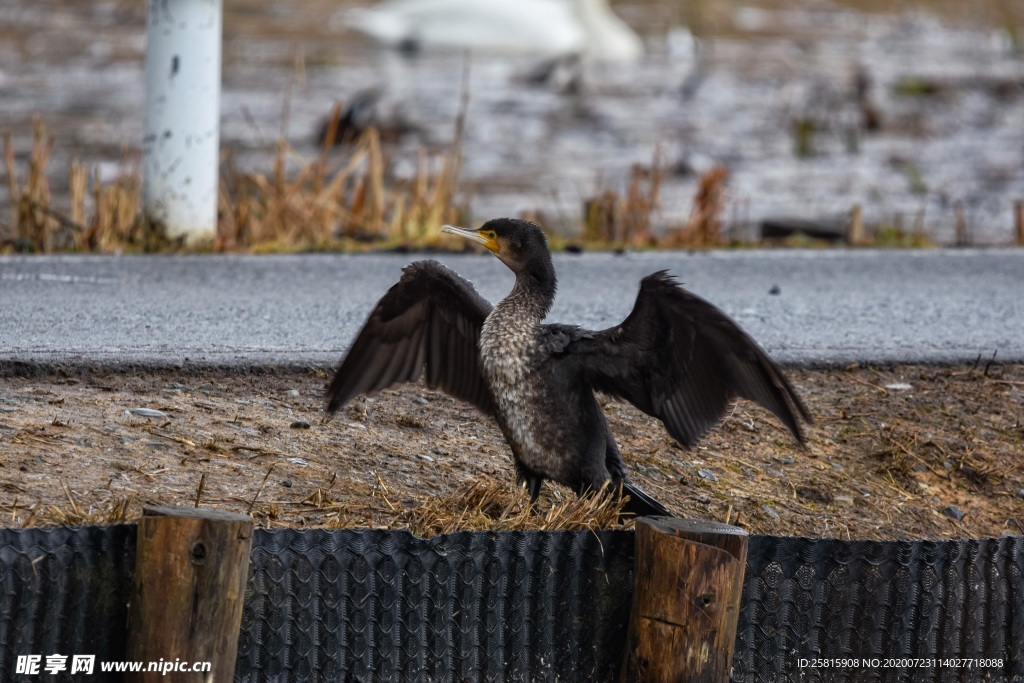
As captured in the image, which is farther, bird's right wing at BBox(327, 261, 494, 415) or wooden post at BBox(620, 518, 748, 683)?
bird's right wing at BBox(327, 261, 494, 415)

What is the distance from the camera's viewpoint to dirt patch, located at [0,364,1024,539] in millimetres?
3828

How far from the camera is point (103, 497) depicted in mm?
3678

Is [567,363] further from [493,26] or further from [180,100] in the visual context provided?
[493,26]

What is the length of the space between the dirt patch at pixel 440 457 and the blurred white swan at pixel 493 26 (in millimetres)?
19967

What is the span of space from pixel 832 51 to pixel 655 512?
22.3 meters

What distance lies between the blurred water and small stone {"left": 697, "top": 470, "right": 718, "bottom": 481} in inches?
208

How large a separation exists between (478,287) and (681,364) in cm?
303

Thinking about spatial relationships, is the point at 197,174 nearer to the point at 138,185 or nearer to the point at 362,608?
the point at 138,185

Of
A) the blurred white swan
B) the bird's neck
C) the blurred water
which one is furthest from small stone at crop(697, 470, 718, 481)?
the blurred white swan

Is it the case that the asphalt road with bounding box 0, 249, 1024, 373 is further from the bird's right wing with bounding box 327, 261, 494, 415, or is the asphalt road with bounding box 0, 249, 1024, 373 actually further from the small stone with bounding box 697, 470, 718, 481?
the small stone with bounding box 697, 470, 718, 481

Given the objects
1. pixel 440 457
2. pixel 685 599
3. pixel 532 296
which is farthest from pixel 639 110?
pixel 685 599

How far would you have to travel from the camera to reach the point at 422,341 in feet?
14.1

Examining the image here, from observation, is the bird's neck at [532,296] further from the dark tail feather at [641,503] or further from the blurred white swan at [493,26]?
the blurred white swan at [493,26]

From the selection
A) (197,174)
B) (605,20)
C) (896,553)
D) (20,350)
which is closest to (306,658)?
(896,553)
